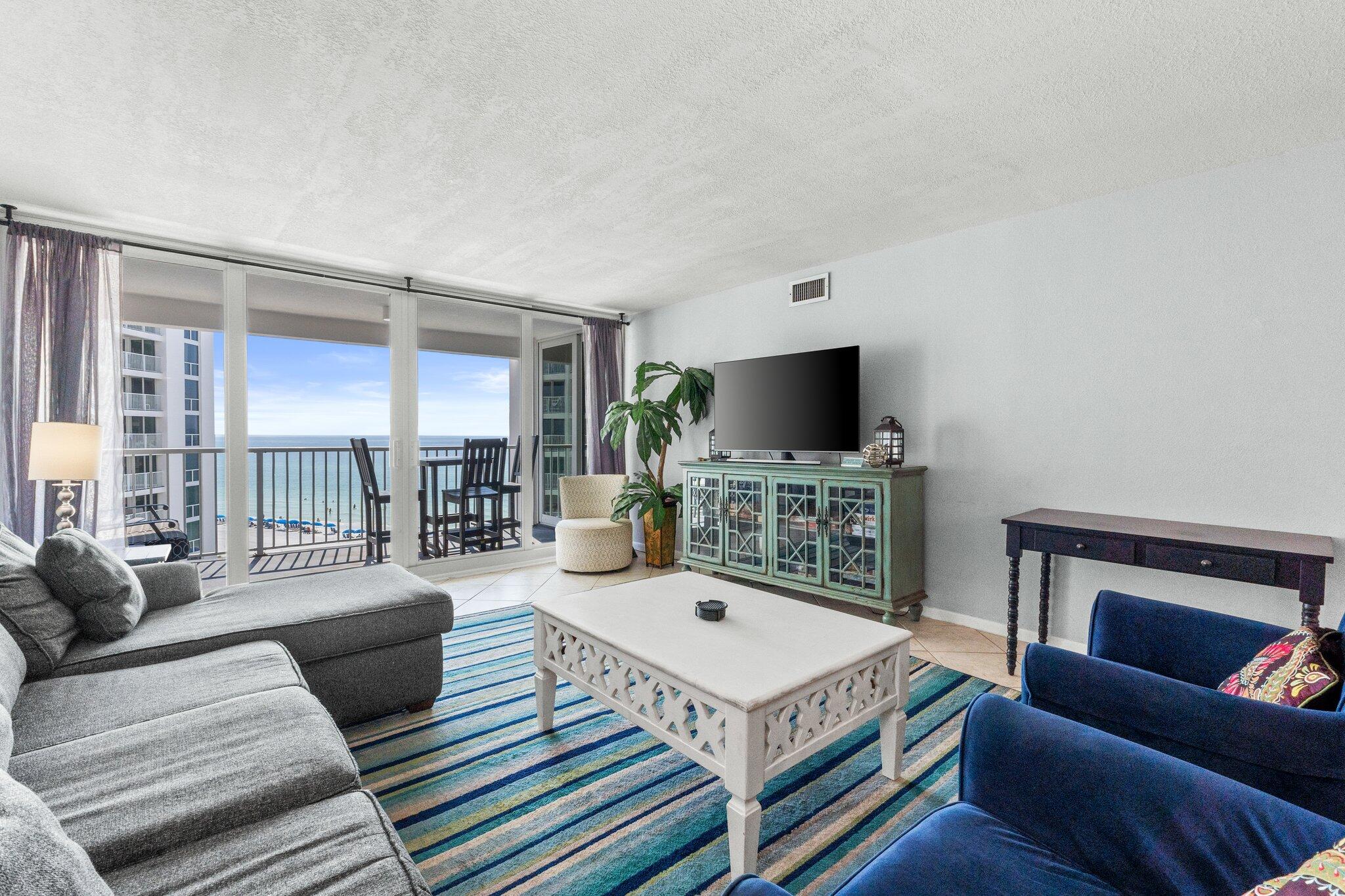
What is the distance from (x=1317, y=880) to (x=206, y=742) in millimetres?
1796

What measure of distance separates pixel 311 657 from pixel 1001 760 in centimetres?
212

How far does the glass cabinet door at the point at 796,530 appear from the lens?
145 inches

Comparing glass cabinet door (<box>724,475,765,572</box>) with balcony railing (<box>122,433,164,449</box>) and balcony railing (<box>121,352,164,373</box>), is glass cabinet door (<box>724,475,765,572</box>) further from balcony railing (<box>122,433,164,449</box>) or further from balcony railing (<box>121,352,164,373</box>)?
balcony railing (<box>122,433,164,449</box>)

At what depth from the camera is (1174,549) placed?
90.3 inches

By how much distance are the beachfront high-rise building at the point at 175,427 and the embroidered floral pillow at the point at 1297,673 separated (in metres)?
5.04

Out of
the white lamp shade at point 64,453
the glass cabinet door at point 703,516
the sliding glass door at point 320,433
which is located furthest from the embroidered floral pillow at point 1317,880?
the sliding glass door at point 320,433

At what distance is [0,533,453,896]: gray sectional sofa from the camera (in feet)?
3.05

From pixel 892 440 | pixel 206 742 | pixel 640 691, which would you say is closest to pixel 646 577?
pixel 892 440

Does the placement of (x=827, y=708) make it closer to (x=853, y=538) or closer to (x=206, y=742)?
(x=206, y=742)

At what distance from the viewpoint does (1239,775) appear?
1091 mm


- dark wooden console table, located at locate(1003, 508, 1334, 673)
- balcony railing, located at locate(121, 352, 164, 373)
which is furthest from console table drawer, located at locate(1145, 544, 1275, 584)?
balcony railing, located at locate(121, 352, 164, 373)

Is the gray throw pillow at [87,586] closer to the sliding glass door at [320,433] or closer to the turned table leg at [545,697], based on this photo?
the turned table leg at [545,697]

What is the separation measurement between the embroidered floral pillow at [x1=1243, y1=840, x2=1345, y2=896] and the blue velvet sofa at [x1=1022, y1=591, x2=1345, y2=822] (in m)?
0.62

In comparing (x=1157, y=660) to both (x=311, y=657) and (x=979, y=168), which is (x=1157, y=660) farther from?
(x=311, y=657)
